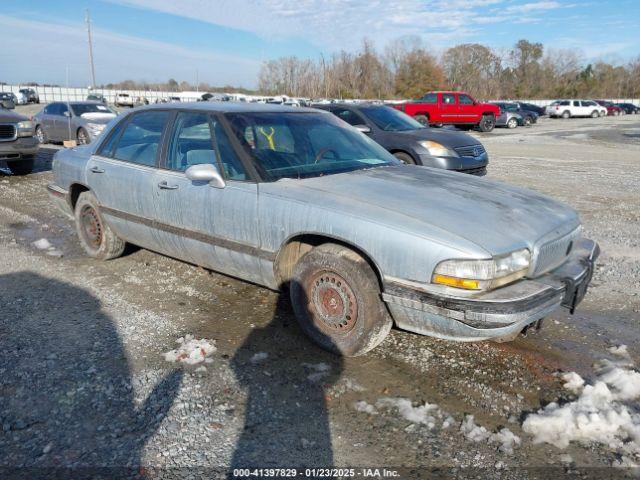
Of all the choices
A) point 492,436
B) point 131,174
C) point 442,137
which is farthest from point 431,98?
point 492,436

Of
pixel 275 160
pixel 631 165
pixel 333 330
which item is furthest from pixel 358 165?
pixel 631 165

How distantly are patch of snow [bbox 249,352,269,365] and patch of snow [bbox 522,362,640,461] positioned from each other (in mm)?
1619

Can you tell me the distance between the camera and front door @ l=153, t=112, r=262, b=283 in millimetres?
3680

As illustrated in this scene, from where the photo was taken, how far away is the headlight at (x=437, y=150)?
873 cm

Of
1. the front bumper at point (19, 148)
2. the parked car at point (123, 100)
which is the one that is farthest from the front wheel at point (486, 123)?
the parked car at point (123, 100)

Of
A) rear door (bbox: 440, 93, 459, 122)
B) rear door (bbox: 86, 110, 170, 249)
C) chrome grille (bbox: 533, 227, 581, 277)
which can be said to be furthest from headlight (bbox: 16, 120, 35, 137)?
rear door (bbox: 440, 93, 459, 122)

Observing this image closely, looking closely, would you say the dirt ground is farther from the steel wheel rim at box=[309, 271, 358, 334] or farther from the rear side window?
the rear side window

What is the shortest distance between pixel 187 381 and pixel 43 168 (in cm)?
1088

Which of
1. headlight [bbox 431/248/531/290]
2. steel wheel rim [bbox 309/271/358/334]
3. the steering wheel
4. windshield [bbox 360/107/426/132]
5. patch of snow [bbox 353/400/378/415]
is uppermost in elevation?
windshield [bbox 360/107/426/132]

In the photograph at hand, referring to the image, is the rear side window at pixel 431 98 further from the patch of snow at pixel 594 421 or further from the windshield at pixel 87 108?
the patch of snow at pixel 594 421

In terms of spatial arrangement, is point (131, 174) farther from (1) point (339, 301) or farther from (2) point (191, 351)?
(1) point (339, 301)

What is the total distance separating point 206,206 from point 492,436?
8.11ft

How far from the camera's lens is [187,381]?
313 centimetres

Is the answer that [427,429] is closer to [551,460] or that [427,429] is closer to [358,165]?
[551,460]
